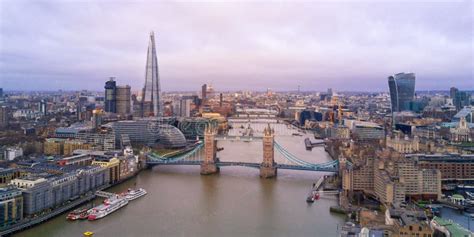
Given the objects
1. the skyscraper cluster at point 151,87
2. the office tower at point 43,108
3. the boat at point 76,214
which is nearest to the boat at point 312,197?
the boat at point 76,214

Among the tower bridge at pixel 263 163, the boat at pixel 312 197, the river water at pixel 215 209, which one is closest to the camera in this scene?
the river water at pixel 215 209

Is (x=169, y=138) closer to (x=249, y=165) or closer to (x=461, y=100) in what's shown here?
(x=249, y=165)

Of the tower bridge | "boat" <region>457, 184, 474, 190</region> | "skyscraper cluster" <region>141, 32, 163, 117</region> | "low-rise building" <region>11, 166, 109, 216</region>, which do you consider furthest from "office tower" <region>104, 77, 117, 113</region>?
"boat" <region>457, 184, 474, 190</region>

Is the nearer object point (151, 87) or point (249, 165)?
point (249, 165)

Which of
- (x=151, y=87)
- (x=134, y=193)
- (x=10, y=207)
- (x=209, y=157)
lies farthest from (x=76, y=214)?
(x=151, y=87)

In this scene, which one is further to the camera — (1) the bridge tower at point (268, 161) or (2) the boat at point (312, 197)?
(1) the bridge tower at point (268, 161)

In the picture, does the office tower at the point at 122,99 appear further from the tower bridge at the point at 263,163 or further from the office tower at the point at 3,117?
the tower bridge at the point at 263,163
